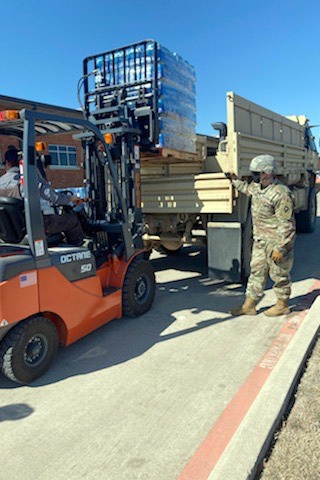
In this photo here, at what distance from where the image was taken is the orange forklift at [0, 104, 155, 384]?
3.10 meters

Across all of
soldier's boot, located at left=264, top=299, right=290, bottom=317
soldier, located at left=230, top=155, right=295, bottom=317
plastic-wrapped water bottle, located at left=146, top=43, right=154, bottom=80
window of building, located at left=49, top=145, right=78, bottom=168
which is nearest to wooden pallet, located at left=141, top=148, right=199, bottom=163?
plastic-wrapped water bottle, located at left=146, top=43, right=154, bottom=80

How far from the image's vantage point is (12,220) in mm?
3354

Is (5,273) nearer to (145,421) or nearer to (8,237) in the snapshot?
(8,237)

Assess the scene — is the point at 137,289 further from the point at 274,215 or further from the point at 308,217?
the point at 308,217

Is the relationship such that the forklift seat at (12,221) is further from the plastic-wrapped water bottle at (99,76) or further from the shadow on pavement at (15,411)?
the plastic-wrapped water bottle at (99,76)

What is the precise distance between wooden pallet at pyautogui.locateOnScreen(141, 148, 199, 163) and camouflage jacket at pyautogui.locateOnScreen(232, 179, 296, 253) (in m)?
1.18

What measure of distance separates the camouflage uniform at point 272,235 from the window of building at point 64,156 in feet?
57.1

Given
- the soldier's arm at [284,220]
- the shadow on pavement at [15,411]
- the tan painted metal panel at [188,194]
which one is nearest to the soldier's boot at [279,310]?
the soldier's arm at [284,220]

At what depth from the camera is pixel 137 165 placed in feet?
16.1

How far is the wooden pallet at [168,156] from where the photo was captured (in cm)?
504

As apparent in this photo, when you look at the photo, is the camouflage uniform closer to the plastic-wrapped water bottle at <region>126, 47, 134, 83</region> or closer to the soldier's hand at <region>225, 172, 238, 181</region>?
the soldier's hand at <region>225, 172, 238, 181</region>

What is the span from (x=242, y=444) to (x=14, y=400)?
1.88m

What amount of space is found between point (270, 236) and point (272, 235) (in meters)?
0.03

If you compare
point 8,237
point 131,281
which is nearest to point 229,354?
point 131,281
